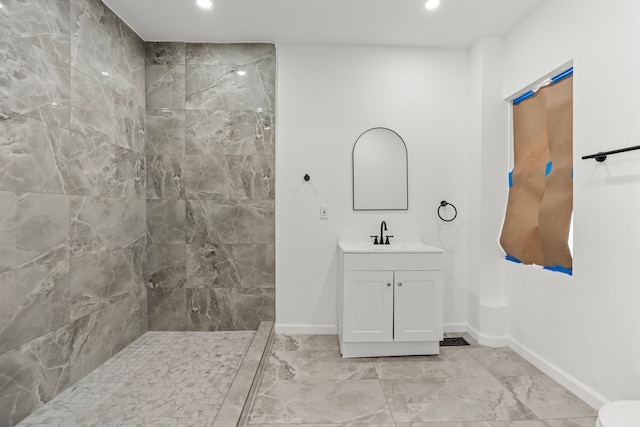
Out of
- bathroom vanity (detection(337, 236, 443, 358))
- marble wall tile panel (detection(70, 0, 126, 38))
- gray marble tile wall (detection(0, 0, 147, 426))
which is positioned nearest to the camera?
gray marble tile wall (detection(0, 0, 147, 426))

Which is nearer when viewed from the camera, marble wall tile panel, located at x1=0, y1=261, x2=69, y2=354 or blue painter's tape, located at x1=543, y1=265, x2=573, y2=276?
marble wall tile panel, located at x1=0, y1=261, x2=69, y2=354

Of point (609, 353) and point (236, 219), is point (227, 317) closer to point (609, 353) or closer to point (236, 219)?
point (236, 219)

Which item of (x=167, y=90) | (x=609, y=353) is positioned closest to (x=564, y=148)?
(x=609, y=353)

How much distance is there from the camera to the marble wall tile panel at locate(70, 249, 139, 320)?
216 centimetres

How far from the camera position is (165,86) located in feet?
9.81

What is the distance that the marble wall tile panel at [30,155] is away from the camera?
5.49 feet

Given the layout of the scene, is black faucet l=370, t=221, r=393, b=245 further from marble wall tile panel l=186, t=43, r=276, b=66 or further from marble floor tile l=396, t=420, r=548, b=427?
marble wall tile panel l=186, t=43, r=276, b=66

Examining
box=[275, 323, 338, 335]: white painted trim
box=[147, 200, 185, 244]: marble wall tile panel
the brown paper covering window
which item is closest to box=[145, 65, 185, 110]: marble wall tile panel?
box=[147, 200, 185, 244]: marble wall tile panel

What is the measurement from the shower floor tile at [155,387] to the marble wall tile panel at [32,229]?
842mm

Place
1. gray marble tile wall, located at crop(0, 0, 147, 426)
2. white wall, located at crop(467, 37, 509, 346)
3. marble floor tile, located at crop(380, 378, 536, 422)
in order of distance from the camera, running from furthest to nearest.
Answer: white wall, located at crop(467, 37, 509, 346) → marble floor tile, located at crop(380, 378, 536, 422) → gray marble tile wall, located at crop(0, 0, 147, 426)

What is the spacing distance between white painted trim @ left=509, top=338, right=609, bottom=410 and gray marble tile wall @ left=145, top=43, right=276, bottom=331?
207 centimetres

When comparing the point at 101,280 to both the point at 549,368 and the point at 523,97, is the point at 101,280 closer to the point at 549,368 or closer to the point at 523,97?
the point at 549,368

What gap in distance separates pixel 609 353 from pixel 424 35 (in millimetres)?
2597

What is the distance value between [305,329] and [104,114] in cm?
237
